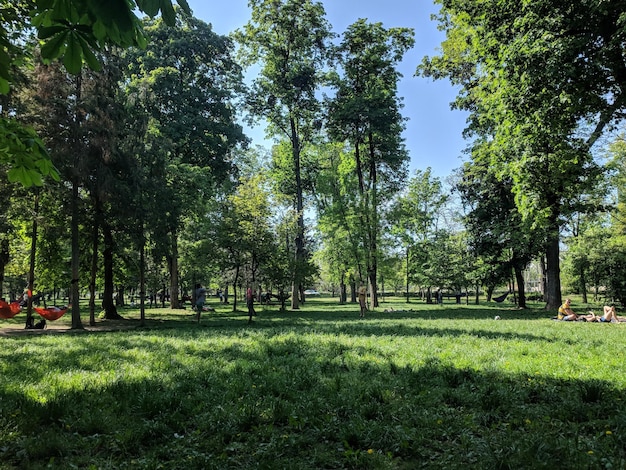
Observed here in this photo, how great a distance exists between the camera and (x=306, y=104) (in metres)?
29.0

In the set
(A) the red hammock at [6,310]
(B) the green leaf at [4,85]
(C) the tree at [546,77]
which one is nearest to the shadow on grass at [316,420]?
(B) the green leaf at [4,85]

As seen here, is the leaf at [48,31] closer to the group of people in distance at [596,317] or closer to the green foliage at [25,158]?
the green foliage at [25,158]

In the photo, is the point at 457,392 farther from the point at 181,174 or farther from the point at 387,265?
the point at 387,265

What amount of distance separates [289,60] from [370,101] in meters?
6.94

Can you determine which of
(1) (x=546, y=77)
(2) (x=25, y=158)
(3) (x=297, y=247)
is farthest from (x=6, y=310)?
(3) (x=297, y=247)

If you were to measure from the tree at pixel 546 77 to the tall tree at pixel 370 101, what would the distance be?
15.0 meters

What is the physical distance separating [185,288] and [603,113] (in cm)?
4720

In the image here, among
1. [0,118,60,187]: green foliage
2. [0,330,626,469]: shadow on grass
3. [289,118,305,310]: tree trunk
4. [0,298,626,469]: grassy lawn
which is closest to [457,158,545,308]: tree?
[289,118,305,310]: tree trunk

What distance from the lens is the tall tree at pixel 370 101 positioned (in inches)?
1077

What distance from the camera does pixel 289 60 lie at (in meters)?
28.7

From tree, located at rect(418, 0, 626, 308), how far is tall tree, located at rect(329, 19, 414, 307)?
14968 millimetres

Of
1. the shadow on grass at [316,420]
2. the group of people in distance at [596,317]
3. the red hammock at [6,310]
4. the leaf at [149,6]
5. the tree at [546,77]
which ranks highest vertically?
the tree at [546,77]

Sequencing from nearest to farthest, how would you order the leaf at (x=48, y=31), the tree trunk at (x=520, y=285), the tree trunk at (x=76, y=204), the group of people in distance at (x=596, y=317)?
the leaf at (x=48, y=31)
the tree trunk at (x=76, y=204)
the group of people in distance at (x=596, y=317)
the tree trunk at (x=520, y=285)

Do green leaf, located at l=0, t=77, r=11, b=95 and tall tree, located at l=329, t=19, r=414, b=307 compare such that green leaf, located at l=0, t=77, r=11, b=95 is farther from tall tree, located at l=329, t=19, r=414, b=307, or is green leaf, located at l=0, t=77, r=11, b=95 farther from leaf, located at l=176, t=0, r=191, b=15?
tall tree, located at l=329, t=19, r=414, b=307
